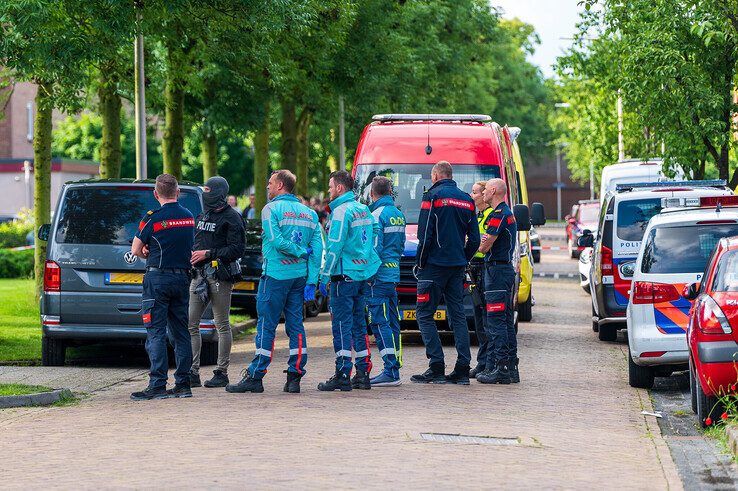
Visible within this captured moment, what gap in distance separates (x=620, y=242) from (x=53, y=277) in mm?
6826

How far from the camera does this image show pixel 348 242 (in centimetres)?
1214

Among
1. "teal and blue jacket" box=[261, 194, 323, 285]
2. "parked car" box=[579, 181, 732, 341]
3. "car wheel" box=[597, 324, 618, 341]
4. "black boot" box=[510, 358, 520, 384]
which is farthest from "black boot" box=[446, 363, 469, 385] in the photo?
"car wheel" box=[597, 324, 618, 341]

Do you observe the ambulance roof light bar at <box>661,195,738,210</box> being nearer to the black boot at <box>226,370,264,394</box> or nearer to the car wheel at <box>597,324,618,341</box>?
the car wheel at <box>597,324,618,341</box>

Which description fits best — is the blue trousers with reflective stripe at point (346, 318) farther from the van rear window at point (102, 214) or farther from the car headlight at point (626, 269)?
the car headlight at point (626, 269)

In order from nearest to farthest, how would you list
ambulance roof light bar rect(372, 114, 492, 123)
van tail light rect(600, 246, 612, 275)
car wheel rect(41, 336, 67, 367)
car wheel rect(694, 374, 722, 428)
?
1. car wheel rect(694, 374, 722, 428)
2. car wheel rect(41, 336, 67, 367)
3. van tail light rect(600, 246, 612, 275)
4. ambulance roof light bar rect(372, 114, 492, 123)

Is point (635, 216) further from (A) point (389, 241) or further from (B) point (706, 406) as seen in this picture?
(B) point (706, 406)

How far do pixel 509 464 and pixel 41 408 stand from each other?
4540 millimetres

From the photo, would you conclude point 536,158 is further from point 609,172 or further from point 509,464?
point 509,464

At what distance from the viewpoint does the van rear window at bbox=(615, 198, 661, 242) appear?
668 inches

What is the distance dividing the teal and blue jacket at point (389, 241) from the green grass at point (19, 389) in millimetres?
3098

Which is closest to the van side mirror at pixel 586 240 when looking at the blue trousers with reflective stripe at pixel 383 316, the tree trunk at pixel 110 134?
the tree trunk at pixel 110 134

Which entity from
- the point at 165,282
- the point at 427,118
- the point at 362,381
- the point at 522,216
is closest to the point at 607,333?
the point at 522,216

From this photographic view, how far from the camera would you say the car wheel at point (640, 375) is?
13000 millimetres

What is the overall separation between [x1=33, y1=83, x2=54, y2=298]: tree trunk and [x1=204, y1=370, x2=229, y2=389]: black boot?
786cm
